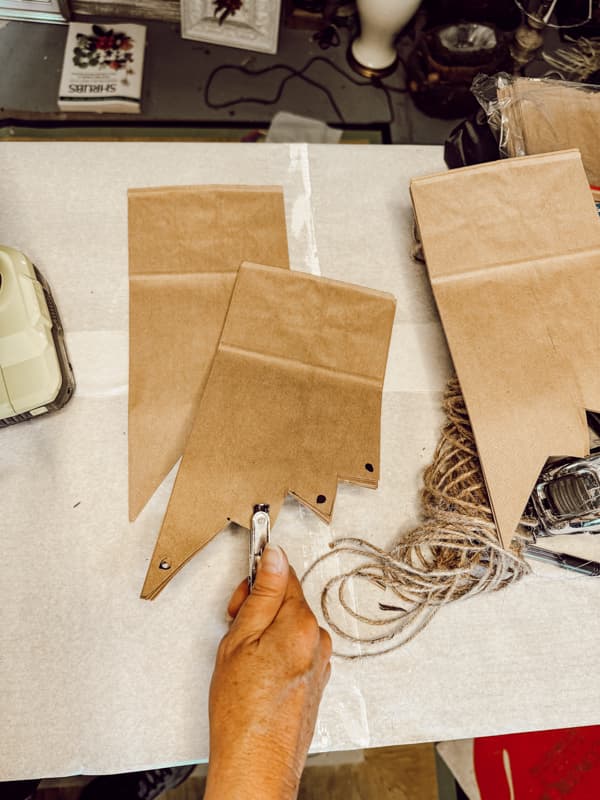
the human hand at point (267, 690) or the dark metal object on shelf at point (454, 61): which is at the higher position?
the dark metal object on shelf at point (454, 61)

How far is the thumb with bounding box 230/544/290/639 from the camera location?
2.00ft

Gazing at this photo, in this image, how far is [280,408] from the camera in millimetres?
712

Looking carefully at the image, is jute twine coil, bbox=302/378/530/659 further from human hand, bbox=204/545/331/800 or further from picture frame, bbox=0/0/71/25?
picture frame, bbox=0/0/71/25

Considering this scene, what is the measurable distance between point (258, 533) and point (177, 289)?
1.16ft

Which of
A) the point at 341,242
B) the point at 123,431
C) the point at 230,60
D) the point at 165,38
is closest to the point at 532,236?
the point at 341,242

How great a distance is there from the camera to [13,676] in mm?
632

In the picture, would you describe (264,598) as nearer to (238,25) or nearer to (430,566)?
(430,566)

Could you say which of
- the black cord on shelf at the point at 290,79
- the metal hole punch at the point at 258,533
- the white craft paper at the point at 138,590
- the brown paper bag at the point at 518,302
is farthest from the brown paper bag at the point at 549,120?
the metal hole punch at the point at 258,533

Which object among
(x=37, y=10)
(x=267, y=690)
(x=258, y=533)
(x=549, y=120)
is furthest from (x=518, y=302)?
(x=37, y=10)

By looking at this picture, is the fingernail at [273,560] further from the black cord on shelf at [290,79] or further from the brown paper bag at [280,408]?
the black cord on shelf at [290,79]

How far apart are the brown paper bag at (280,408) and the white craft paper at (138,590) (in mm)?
54

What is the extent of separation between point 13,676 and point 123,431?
304 millimetres

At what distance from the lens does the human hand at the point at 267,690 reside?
554 mm

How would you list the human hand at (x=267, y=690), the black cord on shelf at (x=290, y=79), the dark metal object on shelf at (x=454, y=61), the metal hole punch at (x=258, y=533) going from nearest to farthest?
the human hand at (x=267, y=690), the metal hole punch at (x=258, y=533), the dark metal object on shelf at (x=454, y=61), the black cord on shelf at (x=290, y=79)
